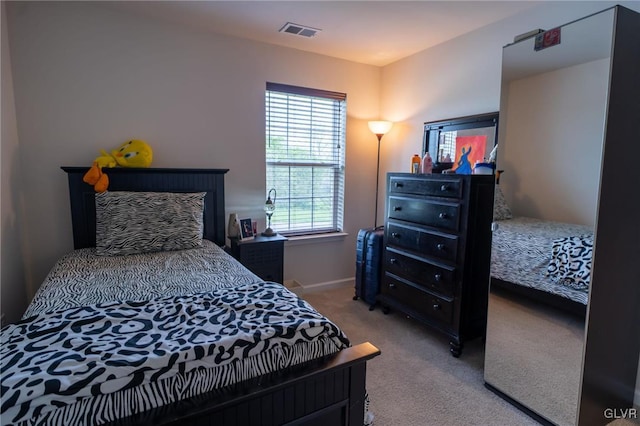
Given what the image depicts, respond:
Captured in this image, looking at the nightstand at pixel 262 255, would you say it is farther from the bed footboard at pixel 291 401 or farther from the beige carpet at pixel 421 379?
the bed footboard at pixel 291 401

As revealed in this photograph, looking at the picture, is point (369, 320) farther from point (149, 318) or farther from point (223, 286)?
point (149, 318)

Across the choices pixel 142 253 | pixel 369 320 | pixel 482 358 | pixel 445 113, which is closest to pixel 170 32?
pixel 142 253

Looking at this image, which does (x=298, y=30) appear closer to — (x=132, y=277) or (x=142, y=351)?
(x=132, y=277)

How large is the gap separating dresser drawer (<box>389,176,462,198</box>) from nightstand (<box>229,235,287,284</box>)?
43.8 inches

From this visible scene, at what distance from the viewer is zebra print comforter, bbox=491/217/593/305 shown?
1838 millimetres

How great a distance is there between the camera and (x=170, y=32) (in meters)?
2.79

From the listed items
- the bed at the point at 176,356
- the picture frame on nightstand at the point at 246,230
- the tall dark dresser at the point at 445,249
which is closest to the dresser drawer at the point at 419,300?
the tall dark dresser at the point at 445,249

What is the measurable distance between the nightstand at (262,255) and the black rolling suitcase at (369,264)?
82 centimetres

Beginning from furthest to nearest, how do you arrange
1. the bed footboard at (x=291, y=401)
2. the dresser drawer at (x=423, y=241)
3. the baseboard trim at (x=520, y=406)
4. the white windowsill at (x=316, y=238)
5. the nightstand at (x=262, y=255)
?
the white windowsill at (x=316, y=238), the nightstand at (x=262, y=255), the dresser drawer at (x=423, y=241), the baseboard trim at (x=520, y=406), the bed footboard at (x=291, y=401)

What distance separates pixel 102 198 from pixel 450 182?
8.02 feet

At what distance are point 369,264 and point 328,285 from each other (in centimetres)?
73

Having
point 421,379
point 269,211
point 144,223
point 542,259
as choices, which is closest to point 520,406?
point 421,379

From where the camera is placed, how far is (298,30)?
286cm

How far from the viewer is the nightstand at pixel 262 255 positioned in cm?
287
